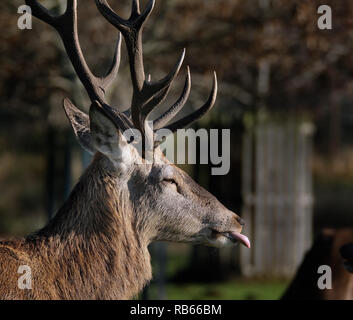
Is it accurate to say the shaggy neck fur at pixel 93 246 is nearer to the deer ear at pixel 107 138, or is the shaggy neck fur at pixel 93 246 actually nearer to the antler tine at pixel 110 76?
the deer ear at pixel 107 138

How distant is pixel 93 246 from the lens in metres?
4.54

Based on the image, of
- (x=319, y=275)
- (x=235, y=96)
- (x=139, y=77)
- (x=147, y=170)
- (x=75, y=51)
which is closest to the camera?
(x=147, y=170)

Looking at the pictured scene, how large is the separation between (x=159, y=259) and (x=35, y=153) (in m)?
7.23

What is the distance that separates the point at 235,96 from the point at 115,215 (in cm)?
769

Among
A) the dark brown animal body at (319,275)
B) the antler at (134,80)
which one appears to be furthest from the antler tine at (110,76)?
the dark brown animal body at (319,275)

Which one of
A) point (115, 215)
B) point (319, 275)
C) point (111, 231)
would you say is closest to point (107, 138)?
point (115, 215)

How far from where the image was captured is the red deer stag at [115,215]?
441 cm

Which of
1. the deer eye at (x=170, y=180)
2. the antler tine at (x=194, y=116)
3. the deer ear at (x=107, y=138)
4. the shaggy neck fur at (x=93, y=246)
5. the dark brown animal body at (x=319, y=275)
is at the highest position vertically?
the antler tine at (x=194, y=116)

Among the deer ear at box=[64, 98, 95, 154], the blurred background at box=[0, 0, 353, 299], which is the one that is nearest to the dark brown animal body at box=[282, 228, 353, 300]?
the blurred background at box=[0, 0, 353, 299]

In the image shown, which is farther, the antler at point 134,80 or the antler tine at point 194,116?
the antler tine at point 194,116

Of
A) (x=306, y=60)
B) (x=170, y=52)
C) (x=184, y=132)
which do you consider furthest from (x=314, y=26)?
(x=184, y=132)

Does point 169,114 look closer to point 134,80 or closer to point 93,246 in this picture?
point 134,80

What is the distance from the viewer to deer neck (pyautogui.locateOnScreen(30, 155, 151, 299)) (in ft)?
14.7

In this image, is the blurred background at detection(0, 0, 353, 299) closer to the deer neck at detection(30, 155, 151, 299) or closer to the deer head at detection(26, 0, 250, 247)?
the deer head at detection(26, 0, 250, 247)
